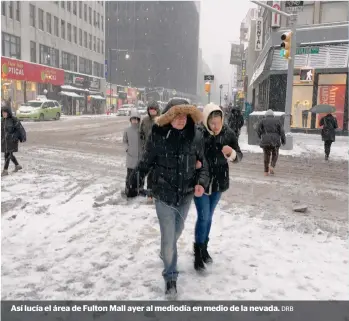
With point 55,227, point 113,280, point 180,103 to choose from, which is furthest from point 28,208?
point 180,103

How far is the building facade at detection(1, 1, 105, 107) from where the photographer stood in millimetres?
38406

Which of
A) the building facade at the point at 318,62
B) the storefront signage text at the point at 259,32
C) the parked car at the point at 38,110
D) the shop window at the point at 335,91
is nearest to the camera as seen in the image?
the building facade at the point at 318,62

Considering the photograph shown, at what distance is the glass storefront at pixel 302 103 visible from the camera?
2309cm

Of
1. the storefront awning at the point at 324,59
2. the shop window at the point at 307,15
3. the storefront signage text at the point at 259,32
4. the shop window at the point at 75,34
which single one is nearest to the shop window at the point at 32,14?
the shop window at the point at 75,34

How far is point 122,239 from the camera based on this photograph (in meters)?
5.21

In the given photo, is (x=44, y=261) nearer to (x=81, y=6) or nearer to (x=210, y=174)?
(x=210, y=174)

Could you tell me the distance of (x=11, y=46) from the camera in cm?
3859

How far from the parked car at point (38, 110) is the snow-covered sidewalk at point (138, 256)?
25.3m

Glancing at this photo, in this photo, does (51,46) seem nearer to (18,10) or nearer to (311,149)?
(18,10)

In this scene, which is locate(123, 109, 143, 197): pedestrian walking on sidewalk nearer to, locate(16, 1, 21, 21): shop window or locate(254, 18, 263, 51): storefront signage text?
locate(254, 18, 263, 51): storefront signage text

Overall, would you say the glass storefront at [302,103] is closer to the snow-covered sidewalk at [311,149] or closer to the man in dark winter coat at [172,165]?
the snow-covered sidewalk at [311,149]

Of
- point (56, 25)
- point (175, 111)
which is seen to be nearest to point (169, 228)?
point (175, 111)

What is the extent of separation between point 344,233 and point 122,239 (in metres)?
3.39

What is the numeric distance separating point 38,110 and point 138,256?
2903cm
